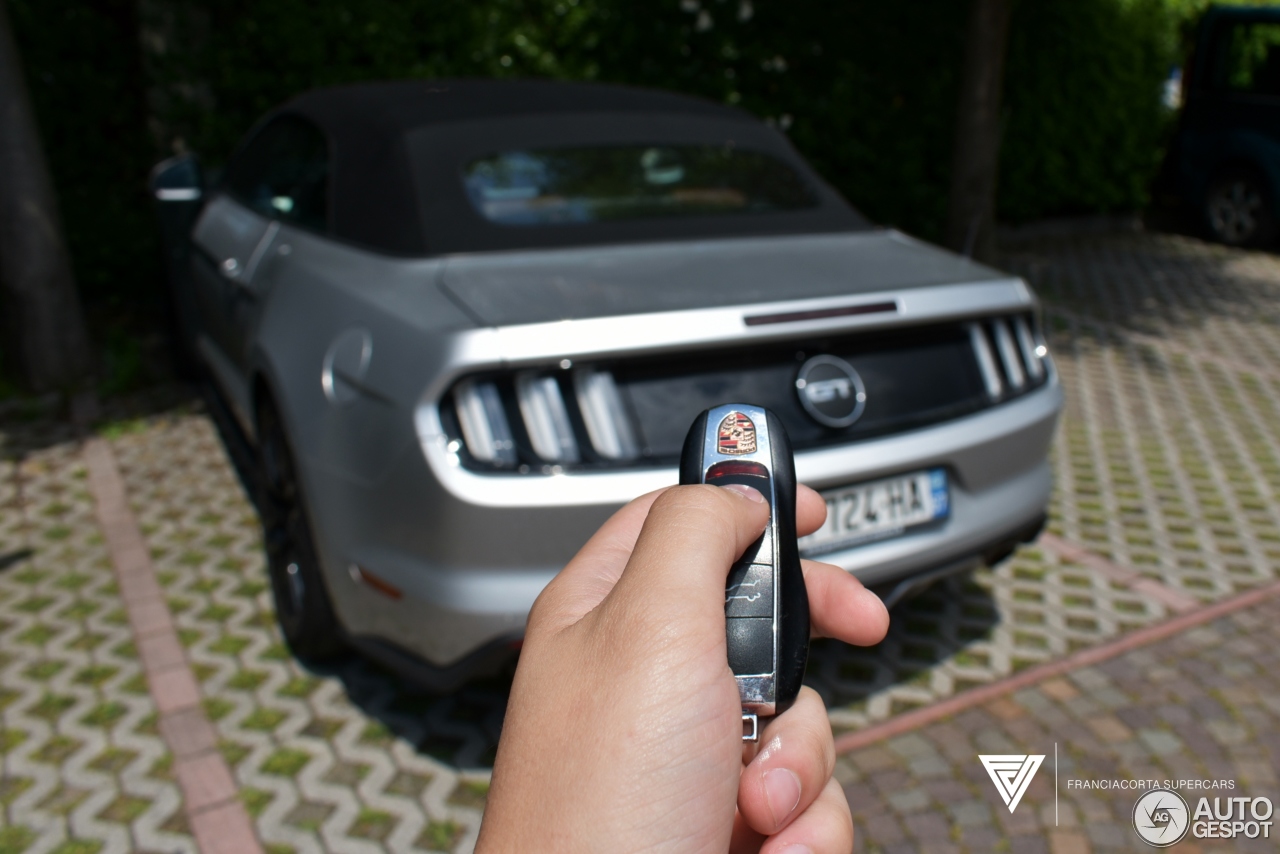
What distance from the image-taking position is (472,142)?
130 inches

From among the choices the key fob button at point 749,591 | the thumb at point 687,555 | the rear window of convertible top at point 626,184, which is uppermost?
the thumb at point 687,555

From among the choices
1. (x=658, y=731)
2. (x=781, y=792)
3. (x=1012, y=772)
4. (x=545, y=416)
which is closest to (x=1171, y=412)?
(x=1012, y=772)

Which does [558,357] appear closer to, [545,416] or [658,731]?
[545,416]

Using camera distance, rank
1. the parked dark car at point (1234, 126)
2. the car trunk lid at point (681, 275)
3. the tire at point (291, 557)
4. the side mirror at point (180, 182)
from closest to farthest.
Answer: the car trunk lid at point (681, 275) → the tire at point (291, 557) → the side mirror at point (180, 182) → the parked dark car at point (1234, 126)

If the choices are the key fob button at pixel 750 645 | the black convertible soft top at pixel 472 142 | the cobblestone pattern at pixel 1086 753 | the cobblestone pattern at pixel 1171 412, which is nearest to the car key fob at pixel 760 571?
the key fob button at pixel 750 645

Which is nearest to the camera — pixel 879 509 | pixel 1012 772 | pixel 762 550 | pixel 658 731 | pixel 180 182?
pixel 658 731

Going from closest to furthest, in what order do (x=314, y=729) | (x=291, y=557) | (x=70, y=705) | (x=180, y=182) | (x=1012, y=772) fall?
(x=1012, y=772), (x=314, y=729), (x=70, y=705), (x=291, y=557), (x=180, y=182)

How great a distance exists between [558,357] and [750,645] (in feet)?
4.42

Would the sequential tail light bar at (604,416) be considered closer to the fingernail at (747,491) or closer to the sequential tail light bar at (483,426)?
the sequential tail light bar at (483,426)

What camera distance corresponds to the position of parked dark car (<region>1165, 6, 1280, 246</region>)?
32.7 ft

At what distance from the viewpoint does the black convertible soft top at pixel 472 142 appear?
303 cm

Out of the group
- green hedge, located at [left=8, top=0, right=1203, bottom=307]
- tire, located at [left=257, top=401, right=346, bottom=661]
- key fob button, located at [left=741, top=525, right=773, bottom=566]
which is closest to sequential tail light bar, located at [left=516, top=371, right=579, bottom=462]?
tire, located at [left=257, top=401, right=346, bottom=661]

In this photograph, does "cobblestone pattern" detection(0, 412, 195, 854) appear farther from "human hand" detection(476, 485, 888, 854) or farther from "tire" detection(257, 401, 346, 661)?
"human hand" detection(476, 485, 888, 854)

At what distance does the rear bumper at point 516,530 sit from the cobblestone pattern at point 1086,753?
516 mm
